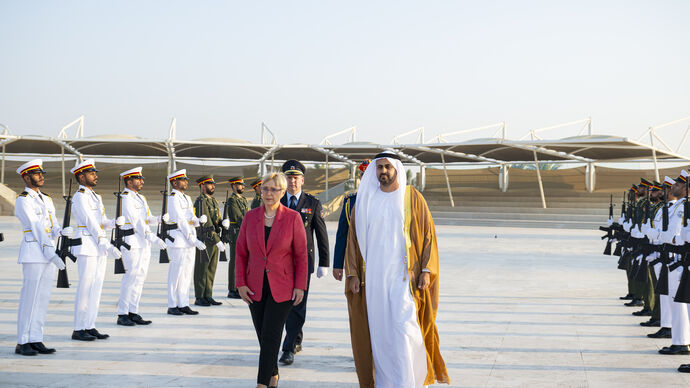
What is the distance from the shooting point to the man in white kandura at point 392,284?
4223 mm

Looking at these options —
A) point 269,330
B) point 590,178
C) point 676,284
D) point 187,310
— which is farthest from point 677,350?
point 590,178

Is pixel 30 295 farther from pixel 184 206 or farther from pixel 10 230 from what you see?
pixel 10 230

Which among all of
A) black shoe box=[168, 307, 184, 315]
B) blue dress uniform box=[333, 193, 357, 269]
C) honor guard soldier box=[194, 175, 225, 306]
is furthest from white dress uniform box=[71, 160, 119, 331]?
blue dress uniform box=[333, 193, 357, 269]

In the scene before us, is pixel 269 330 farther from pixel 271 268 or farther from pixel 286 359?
pixel 286 359

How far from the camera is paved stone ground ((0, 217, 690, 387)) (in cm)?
484

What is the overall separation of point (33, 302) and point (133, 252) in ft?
4.84

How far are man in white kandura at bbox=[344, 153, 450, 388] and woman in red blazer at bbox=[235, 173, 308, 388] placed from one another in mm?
381

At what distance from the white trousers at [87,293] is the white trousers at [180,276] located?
1489mm

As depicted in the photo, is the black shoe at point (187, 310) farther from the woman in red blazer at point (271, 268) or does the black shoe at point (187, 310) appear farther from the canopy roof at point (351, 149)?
the canopy roof at point (351, 149)

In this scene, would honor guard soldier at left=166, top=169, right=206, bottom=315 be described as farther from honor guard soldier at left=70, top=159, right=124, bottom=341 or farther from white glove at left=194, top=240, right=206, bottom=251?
honor guard soldier at left=70, top=159, right=124, bottom=341

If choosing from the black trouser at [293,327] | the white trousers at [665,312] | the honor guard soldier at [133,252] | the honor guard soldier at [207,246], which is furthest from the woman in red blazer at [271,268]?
the white trousers at [665,312]

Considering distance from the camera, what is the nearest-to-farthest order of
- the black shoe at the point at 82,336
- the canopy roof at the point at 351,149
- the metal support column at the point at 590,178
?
1. the black shoe at the point at 82,336
2. the canopy roof at the point at 351,149
3. the metal support column at the point at 590,178

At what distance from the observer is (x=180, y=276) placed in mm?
7727

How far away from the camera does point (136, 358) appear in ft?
17.6
